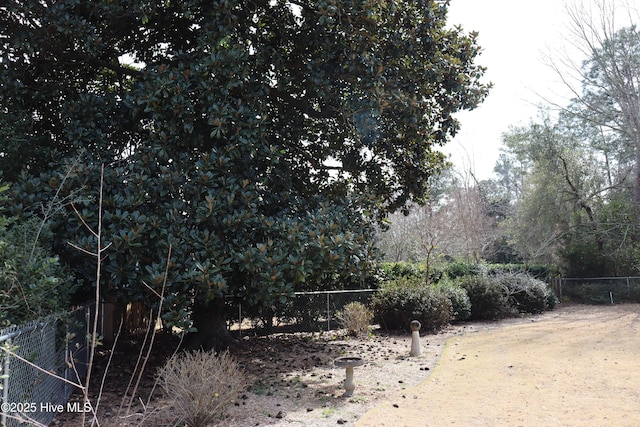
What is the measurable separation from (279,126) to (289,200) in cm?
179

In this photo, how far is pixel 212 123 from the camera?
698cm

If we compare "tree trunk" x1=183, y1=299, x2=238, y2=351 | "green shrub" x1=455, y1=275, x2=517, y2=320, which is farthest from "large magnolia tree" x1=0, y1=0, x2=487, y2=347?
"green shrub" x1=455, y1=275, x2=517, y2=320

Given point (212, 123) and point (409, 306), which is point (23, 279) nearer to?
point (212, 123)

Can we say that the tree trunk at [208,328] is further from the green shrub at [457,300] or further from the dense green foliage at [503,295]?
the dense green foliage at [503,295]

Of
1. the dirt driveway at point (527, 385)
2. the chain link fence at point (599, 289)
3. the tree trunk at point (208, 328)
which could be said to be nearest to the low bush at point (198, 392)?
the dirt driveway at point (527, 385)

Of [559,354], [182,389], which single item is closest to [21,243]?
[182,389]

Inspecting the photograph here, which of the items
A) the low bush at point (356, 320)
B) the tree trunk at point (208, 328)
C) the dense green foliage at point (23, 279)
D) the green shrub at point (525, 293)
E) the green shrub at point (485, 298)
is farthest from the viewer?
the green shrub at point (525, 293)

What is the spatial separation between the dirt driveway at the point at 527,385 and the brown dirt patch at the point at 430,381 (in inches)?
0.6

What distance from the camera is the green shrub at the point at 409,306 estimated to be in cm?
1198

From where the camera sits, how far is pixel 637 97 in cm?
1917

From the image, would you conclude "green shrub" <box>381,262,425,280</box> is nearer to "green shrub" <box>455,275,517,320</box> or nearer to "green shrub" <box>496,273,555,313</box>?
"green shrub" <box>455,275,517,320</box>

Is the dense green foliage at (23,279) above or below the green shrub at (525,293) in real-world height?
above

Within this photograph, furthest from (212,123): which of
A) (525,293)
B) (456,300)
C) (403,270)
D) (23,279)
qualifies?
(525,293)

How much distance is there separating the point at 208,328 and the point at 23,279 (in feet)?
17.0
